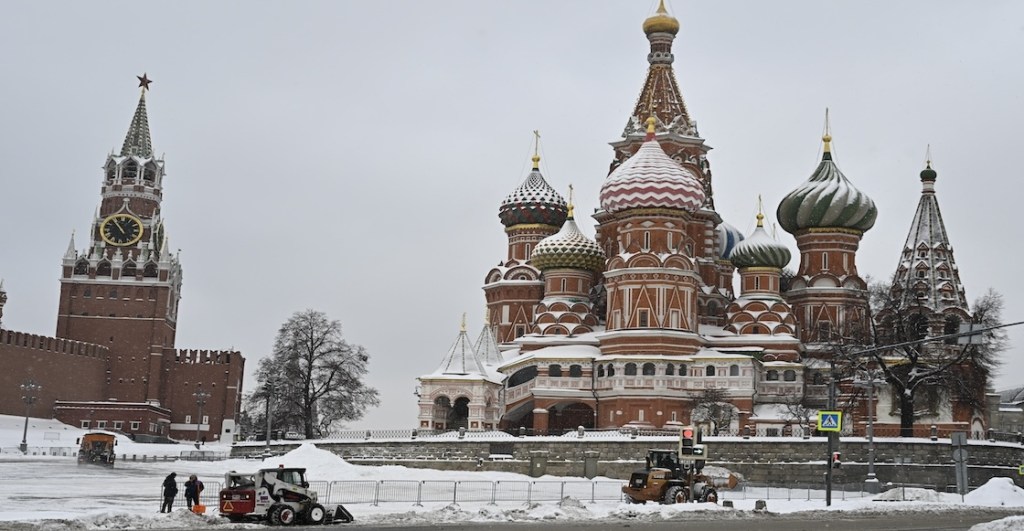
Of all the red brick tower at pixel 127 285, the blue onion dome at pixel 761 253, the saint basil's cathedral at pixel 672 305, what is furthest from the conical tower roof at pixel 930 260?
the red brick tower at pixel 127 285

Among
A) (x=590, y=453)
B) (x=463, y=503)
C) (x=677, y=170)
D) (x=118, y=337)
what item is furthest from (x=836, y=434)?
(x=118, y=337)

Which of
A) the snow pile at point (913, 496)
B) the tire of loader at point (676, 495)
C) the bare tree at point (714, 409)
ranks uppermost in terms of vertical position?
the bare tree at point (714, 409)

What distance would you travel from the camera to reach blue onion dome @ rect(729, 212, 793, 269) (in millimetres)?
74375

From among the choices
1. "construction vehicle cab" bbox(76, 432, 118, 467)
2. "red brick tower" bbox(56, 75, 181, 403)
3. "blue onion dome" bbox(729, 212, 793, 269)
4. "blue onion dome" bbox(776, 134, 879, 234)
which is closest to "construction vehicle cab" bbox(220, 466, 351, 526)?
"construction vehicle cab" bbox(76, 432, 118, 467)

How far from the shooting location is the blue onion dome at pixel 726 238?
263ft

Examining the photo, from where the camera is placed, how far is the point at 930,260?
74438mm

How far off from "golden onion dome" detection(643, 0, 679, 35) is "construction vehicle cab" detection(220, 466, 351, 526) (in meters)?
53.8

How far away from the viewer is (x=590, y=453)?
191 ft

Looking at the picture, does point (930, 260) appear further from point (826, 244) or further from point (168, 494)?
point (168, 494)

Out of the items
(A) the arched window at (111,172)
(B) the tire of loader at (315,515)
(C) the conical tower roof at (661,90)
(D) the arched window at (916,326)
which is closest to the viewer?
(B) the tire of loader at (315,515)

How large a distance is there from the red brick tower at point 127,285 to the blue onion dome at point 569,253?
1280 inches

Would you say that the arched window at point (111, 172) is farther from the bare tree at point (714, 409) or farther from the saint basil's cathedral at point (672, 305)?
the bare tree at point (714, 409)

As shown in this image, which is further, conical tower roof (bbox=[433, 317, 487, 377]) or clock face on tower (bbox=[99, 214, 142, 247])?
clock face on tower (bbox=[99, 214, 142, 247])

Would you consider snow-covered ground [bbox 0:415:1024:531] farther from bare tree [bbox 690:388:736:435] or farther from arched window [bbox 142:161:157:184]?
arched window [bbox 142:161:157:184]
